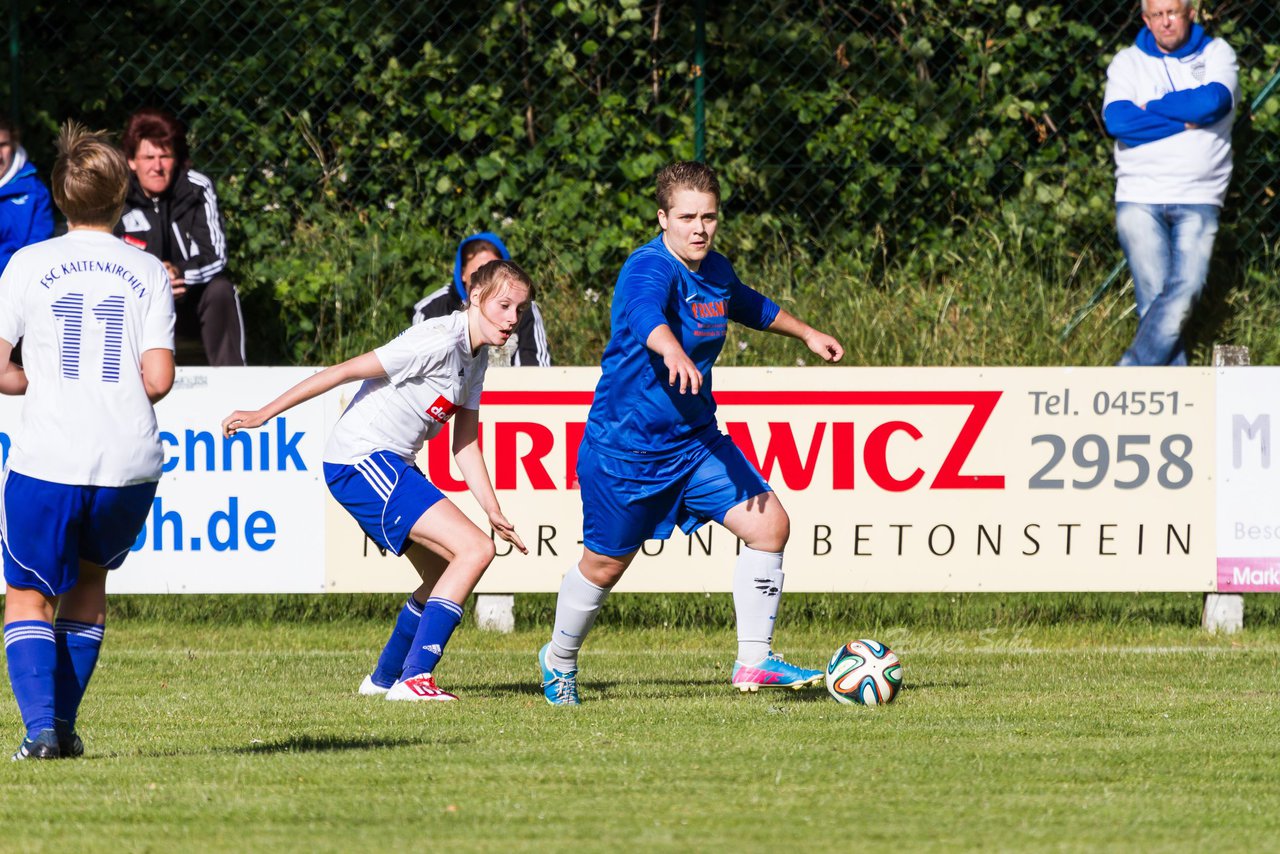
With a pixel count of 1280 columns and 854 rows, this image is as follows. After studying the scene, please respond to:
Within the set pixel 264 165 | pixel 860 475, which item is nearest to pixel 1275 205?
pixel 860 475

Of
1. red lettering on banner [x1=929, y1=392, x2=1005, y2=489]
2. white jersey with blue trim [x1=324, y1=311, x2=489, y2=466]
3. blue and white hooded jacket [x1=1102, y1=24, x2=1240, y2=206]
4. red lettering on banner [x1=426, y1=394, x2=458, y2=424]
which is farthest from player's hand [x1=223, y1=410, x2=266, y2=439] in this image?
blue and white hooded jacket [x1=1102, y1=24, x2=1240, y2=206]

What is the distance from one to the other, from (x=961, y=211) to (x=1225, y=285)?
70.9 inches

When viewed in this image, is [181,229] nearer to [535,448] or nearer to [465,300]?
[465,300]

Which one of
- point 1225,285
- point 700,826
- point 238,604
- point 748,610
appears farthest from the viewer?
point 1225,285

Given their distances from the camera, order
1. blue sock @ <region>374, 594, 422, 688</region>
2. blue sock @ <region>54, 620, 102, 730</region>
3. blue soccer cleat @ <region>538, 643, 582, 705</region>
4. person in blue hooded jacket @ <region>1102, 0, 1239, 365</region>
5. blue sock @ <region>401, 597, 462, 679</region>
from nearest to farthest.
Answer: blue sock @ <region>54, 620, 102, 730</region>
blue soccer cleat @ <region>538, 643, 582, 705</region>
blue sock @ <region>401, 597, 462, 679</region>
blue sock @ <region>374, 594, 422, 688</region>
person in blue hooded jacket @ <region>1102, 0, 1239, 365</region>

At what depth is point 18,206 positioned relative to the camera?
10297 millimetres

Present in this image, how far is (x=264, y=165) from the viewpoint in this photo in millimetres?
13023

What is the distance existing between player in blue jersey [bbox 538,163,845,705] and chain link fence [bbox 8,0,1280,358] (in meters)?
5.77

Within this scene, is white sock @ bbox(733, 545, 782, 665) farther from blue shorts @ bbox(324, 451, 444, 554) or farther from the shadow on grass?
the shadow on grass

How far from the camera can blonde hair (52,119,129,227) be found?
513 centimetres

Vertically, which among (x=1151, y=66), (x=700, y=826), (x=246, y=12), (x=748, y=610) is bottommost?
(x=700, y=826)

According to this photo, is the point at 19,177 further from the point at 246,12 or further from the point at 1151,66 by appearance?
the point at 1151,66

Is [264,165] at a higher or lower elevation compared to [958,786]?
higher

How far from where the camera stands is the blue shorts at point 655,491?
6.78 m
